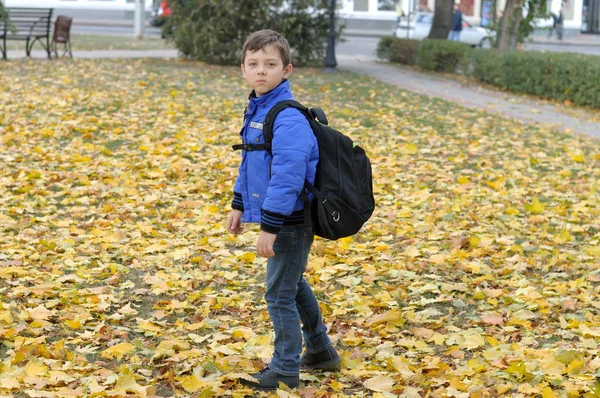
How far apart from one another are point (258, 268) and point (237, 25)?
13.4 m

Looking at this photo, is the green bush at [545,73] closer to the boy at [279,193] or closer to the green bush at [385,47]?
the green bush at [385,47]

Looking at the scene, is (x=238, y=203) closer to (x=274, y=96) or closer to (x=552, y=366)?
(x=274, y=96)

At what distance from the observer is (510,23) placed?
67.7 ft

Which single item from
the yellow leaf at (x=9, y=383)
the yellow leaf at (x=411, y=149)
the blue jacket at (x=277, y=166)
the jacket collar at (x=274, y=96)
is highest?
the jacket collar at (x=274, y=96)

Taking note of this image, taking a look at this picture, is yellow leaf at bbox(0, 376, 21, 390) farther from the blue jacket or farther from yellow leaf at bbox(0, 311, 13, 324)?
the blue jacket

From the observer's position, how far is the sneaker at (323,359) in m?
4.32

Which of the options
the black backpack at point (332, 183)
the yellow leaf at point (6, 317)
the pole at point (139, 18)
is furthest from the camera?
the pole at point (139, 18)

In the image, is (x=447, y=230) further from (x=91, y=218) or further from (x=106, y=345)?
(x=106, y=345)

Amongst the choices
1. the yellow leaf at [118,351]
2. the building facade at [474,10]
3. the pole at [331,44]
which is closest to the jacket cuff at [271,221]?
the yellow leaf at [118,351]

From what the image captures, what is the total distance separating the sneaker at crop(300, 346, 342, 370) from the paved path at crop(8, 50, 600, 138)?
9.08 meters

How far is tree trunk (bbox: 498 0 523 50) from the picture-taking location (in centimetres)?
2044

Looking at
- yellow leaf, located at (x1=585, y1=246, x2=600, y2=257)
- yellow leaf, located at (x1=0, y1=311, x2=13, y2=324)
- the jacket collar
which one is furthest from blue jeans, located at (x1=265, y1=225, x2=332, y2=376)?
yellow leaf, located at (x1=585, y1=246, x2=600, y2=257)

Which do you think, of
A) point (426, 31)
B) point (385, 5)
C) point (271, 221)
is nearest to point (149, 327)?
point (271, 221)

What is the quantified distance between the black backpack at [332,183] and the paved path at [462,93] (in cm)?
931
